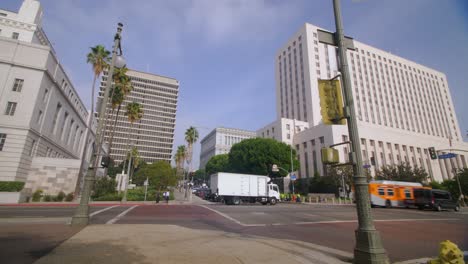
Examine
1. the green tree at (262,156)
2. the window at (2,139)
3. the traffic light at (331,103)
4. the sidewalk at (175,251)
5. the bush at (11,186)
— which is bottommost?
the sidewalk at (175,251)

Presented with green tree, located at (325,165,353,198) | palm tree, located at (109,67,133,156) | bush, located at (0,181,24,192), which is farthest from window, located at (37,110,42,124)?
green tree, located at (325,165,353,198)

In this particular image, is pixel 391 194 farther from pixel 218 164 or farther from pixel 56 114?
pixel 218 164

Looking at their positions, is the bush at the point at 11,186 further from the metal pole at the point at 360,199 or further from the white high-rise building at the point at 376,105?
the white high-rise building at the point at 376,105

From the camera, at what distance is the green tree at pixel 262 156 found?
2015 inches

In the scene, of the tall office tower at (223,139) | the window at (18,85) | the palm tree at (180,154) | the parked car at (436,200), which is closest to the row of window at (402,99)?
the parked car at (436,200)

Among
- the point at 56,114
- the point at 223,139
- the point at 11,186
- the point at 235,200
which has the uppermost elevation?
the point at 223,139

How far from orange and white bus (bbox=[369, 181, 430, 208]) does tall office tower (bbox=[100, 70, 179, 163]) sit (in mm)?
110961

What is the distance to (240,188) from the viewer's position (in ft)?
96.1

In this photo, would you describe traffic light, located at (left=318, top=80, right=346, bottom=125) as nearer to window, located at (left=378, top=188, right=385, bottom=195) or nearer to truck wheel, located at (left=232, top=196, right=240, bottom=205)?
truck wheel, located at (left=232, top=196, right=240, bottom=205)

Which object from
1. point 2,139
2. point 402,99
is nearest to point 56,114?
point 2,139

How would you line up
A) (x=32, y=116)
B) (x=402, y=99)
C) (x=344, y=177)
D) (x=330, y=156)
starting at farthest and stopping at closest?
(x=402, y=99), (x=344, y=177), (x=32, y=116), (x=330, y=156)

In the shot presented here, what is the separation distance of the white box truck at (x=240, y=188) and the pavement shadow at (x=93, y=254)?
2260 cm

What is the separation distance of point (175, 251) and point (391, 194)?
3214cm

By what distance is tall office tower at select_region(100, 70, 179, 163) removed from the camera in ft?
395
